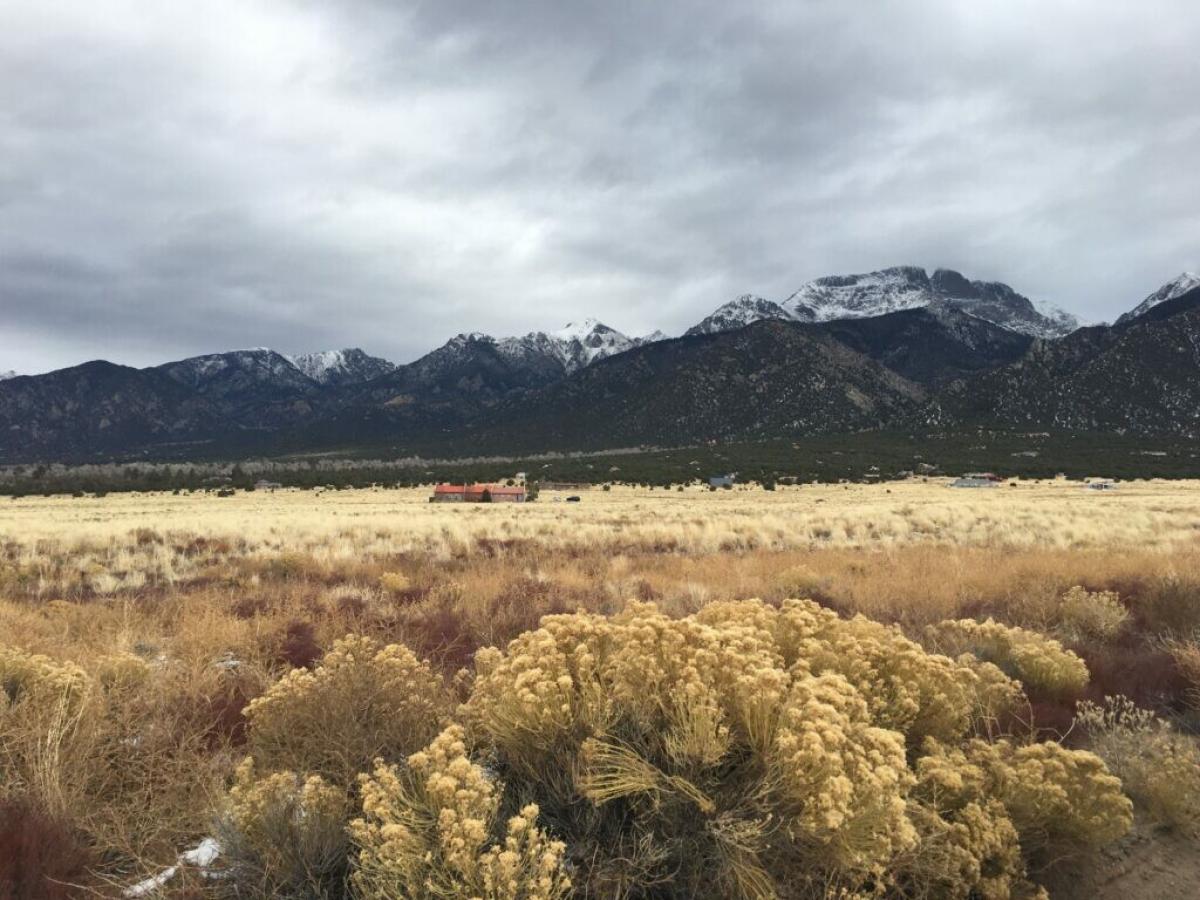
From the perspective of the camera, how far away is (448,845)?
8.39 ft

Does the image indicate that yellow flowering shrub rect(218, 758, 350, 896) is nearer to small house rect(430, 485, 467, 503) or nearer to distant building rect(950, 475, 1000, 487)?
small house rect(430, 485, 467, 503)

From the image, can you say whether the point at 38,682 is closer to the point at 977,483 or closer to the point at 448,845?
the point at 448,845

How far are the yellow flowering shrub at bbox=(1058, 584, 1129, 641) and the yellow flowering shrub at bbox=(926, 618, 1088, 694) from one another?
1.53m

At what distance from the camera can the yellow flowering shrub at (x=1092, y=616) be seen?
24.3 ft

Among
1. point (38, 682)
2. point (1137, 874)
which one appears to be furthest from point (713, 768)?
point (38, 682)

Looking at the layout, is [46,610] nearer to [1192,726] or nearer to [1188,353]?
[1192,726]

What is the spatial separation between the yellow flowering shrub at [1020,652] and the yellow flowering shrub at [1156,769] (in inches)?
30.5

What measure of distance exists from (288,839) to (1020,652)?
19.3ft

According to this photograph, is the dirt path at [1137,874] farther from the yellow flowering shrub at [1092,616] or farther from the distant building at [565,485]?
the distant building at [565,485]

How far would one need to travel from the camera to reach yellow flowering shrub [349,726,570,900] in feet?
8.00

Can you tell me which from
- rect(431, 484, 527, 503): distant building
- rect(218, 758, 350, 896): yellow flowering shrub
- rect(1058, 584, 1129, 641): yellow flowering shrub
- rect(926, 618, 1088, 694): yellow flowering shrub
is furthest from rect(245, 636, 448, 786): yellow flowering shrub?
rect(431, 484, 527, 503): distant building

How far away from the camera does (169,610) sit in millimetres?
9117

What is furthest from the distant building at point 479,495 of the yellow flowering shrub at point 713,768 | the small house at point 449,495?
the yellow flowering shrub at point 713,768

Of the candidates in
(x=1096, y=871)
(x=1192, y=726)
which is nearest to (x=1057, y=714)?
(x=1192, y=726)
